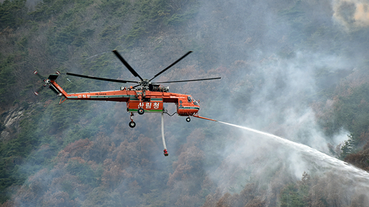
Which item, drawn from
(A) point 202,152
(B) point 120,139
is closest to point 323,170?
(A) point 202,152

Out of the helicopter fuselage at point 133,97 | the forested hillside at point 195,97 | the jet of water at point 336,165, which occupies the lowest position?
the forested hillside at point 195,97

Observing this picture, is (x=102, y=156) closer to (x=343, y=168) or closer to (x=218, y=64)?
(x=218, y=64)

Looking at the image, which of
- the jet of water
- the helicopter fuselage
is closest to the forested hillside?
the jet of water

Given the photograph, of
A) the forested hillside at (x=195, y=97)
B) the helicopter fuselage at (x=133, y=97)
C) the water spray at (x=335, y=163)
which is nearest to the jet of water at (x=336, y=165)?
the water spray at (x=335, y=163)

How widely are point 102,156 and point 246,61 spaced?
167 feet

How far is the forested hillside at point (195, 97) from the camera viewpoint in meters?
73.6

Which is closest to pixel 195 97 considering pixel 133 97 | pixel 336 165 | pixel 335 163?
pixel 335 163

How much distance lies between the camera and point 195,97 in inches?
3967

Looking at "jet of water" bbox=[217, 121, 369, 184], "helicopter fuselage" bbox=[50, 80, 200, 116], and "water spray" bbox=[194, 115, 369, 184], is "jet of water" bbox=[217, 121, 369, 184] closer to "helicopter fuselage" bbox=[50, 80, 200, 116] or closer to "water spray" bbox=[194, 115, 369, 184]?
"water spray" bbox=[194, 115, 369, 184]

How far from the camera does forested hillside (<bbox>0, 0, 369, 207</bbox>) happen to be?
7362 cm

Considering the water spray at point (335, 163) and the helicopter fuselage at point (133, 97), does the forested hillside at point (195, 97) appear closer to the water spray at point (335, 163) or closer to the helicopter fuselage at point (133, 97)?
the water spray at point (335, 163)

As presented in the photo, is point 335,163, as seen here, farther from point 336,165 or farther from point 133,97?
point 133,97

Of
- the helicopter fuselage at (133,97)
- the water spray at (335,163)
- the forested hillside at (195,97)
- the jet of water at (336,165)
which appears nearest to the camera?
the helicopter fuselage at (133,97)

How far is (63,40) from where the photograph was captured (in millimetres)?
124250
